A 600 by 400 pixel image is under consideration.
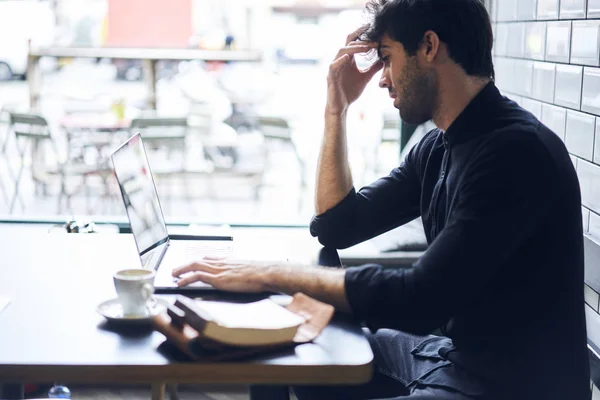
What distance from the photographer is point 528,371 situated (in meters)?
1.42

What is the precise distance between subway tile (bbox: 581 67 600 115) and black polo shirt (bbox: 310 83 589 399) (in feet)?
1.10

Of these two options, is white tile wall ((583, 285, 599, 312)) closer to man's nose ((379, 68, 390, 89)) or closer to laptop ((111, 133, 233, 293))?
man's nose ((379, 68, 390, 89))

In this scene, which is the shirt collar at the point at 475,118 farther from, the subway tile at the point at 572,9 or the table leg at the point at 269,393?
the table leg at the point at 269,393

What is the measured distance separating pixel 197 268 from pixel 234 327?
30cm

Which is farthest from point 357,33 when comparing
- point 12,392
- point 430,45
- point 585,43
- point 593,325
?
point 12,392

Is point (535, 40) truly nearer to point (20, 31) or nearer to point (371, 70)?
point (371, 70)

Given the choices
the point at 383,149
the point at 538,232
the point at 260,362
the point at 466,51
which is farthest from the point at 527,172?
the point at 383,149

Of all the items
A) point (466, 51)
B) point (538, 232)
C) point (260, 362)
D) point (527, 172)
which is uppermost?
point (466, 51)

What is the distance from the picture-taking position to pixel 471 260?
133 cm

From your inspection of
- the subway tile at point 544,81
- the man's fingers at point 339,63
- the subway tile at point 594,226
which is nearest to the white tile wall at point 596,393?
the subway tile at point 594,226

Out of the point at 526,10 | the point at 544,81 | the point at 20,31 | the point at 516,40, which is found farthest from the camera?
the point at 20,31

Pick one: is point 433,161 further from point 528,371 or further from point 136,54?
point 136,54

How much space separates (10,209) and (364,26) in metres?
2.03

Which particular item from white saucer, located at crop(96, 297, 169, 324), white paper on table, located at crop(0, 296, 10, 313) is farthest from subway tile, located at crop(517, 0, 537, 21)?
white paper on table, located at crop(0, 296, 10, 313)
